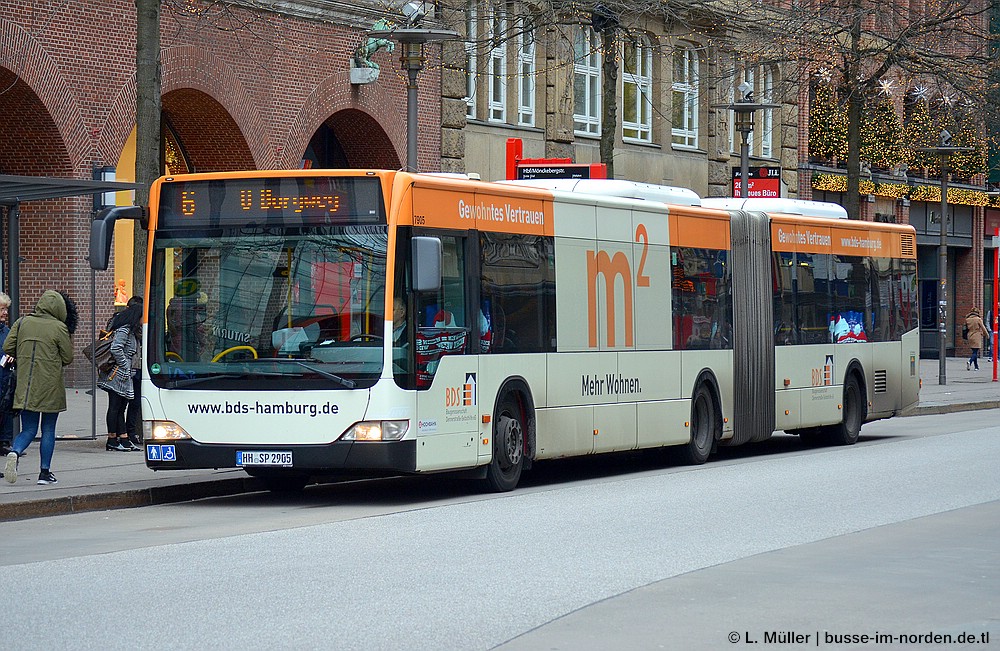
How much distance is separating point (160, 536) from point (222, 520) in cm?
121

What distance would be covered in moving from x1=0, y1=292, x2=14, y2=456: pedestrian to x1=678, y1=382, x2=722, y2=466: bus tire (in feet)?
24.0

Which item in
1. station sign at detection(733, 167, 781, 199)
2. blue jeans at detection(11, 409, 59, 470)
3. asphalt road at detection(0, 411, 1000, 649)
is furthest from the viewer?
station sign at detection(733, 167, 781, 199)

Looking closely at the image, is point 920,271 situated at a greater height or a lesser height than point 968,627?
greater

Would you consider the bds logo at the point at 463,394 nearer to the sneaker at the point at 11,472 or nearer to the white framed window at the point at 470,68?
the sneaker at the point at 11,472

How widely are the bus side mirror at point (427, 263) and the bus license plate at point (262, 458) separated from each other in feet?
5.82

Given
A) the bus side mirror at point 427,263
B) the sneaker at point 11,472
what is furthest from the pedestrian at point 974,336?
the sneaker at point 11,472

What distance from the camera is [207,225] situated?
14.5m

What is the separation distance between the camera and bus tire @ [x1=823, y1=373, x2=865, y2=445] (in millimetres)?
23250

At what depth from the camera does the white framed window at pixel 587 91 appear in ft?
124

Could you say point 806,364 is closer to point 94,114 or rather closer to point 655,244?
point 655,244

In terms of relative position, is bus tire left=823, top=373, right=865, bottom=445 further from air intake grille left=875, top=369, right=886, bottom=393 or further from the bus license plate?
the bus license plate

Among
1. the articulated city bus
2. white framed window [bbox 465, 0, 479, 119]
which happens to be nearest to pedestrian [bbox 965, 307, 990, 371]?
white framed window [bbox 465, 0, 479, 119]

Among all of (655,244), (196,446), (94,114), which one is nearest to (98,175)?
(94,114)

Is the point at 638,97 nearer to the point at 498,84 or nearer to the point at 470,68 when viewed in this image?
the point at 498,84
